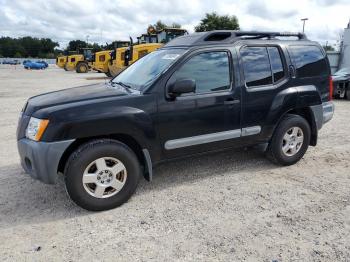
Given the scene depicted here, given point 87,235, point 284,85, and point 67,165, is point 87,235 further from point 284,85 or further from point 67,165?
point 284,85

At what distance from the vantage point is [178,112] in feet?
13.0

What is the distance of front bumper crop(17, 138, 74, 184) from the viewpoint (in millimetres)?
3398

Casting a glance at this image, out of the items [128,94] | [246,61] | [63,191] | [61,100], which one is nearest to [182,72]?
[128,94]

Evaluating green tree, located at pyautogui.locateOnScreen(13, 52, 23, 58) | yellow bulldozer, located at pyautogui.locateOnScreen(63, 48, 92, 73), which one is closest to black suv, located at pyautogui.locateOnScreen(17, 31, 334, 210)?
yellow bulldozer, located at pyautogui.locateOnScreen(63, 48, 92, 73)

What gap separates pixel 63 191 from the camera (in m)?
4.21

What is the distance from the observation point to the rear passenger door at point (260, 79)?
14.7 feet

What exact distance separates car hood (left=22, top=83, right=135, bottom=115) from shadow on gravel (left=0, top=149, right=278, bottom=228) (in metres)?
1.05

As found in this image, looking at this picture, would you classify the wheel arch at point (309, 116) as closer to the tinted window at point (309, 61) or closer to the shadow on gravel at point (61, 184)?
the tinted window at point (309, 61)

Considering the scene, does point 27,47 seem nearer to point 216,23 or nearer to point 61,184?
point 216,23

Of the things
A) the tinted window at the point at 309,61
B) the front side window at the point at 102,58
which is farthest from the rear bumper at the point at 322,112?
the front side window at the point at 102,58

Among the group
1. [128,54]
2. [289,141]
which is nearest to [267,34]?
[289,141]

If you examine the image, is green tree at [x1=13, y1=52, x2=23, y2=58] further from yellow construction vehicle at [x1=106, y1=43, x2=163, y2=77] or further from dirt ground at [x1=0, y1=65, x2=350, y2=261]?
dirt ground at [x1=0, y1=65, x2=350, y2=261]

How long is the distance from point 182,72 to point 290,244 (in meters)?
2.22

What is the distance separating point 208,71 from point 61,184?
2405 mm
